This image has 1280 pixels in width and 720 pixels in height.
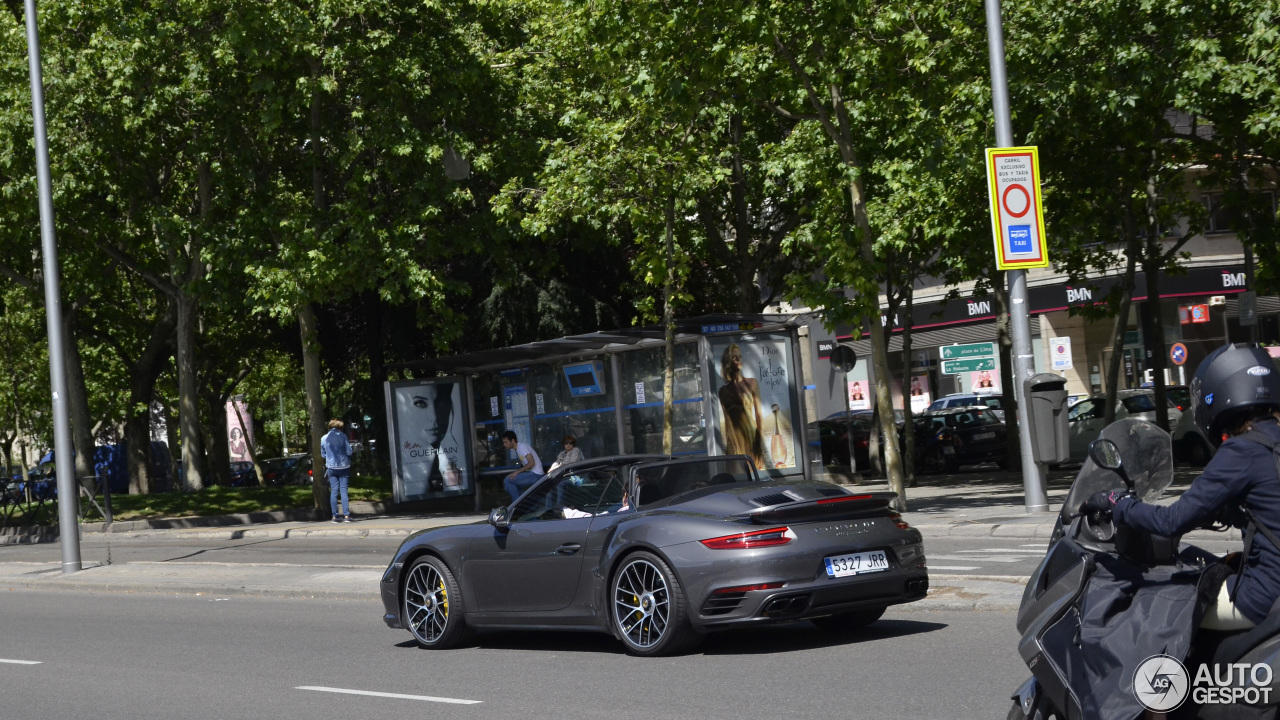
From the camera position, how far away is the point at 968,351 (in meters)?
41.9

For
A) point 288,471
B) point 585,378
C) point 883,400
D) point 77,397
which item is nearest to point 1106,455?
point 883,400

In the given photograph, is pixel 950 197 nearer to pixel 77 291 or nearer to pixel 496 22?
pixel 496 22

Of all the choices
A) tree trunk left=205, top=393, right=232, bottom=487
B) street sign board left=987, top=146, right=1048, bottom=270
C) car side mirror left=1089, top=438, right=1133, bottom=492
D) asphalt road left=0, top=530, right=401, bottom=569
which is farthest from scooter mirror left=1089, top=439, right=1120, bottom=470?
tree trunk left=205, top=393, right=232, bottom=487

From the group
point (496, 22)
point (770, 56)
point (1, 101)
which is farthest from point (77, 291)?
point (770, 56)

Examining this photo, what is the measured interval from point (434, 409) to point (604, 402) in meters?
4.17

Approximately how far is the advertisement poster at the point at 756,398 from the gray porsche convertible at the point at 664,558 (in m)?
13.3

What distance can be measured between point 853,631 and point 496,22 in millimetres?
21659

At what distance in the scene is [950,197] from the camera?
23.0 metres

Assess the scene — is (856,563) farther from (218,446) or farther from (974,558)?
(218,446)

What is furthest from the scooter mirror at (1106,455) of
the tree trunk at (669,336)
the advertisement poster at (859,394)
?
the advertisement poster at (859,394)

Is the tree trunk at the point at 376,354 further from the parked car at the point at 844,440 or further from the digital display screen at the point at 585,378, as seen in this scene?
the parked car at the point at 844,440

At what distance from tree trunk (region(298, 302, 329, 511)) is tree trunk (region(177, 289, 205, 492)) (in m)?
4.93

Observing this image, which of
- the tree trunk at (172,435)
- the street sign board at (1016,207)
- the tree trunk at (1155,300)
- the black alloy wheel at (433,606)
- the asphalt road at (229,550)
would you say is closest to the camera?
the black alloy wheel at (433,606)

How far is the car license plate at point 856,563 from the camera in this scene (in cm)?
858
